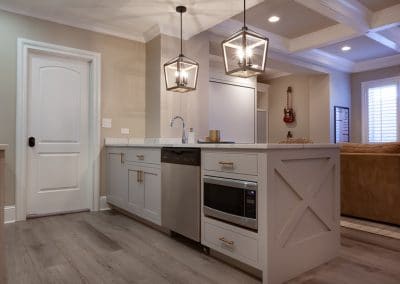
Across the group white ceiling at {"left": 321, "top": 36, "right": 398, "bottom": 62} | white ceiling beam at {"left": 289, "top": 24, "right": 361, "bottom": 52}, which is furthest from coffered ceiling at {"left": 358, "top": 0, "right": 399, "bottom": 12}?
white ceiling at {"left": 321, "top": 36, "right": 398, "bottom": 62}

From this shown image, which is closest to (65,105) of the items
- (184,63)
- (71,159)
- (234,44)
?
(71,159)

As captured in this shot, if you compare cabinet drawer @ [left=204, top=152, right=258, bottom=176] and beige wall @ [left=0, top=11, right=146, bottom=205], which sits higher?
beige wall @ [left=0, top=11, right=146, bottom=205]

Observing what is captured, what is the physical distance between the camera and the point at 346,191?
3434 mm

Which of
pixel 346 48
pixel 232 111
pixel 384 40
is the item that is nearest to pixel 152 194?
pixel 232 111

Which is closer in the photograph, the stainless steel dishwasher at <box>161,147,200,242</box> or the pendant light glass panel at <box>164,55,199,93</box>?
the stainless steel dishwasher at <box>161,147,200,242</box>

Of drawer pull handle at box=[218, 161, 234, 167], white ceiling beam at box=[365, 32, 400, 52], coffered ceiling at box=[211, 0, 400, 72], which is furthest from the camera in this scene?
white ceiling beam at box=[365, 32, 400, 52]

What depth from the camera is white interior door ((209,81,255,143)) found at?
18.1ft

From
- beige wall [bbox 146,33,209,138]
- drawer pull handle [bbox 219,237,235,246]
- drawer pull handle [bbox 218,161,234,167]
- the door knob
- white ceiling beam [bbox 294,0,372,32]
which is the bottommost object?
drawer pull handle [bbox 219,237,235,246]

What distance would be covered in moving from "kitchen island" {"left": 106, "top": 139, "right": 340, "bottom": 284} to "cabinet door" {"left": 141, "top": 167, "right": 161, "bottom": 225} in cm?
67

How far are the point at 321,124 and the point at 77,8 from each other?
5060mm

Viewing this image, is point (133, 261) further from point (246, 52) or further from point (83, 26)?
point (83, 26)

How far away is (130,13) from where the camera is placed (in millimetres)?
3545

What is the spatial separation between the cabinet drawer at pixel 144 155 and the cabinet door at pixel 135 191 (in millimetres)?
103

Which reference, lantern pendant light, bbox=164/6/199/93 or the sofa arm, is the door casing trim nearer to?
lantern pendant light, bbox=164/6/199/93
